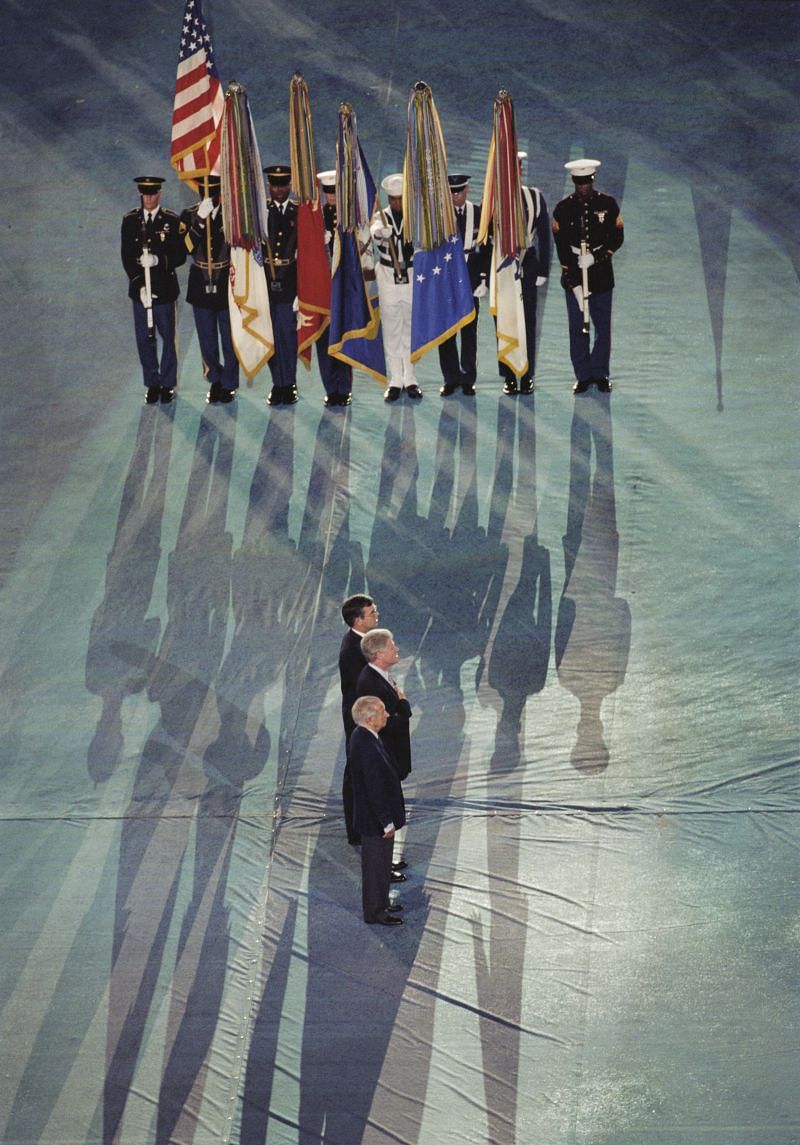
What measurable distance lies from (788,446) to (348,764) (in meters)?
4.68

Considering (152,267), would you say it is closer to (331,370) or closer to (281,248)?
(281,248)

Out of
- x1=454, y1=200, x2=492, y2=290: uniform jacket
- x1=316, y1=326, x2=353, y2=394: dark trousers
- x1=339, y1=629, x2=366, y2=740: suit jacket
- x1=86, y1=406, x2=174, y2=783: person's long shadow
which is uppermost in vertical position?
x1=454, y1=200, x2=492, y2=290: uniform jacket

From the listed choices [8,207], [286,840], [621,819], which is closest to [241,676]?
[286,840]

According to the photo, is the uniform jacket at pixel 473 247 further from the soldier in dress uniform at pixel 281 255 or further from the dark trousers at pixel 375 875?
the dark trousers at pixel 375 875

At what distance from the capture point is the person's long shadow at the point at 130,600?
423 inches

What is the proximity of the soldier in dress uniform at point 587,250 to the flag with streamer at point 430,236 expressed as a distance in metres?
0.69

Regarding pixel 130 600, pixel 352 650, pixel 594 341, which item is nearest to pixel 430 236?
pixel 594 341

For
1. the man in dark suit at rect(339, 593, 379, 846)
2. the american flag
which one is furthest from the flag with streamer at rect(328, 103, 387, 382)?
the man in dark suit at rect(339, 593, 379, 846)

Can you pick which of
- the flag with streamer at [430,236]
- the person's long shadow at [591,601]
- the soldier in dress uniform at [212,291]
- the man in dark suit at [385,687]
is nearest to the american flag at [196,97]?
the soldier in dress uniform at [212,291]

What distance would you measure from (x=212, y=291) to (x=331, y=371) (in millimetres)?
981

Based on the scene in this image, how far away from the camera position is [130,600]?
11617mm

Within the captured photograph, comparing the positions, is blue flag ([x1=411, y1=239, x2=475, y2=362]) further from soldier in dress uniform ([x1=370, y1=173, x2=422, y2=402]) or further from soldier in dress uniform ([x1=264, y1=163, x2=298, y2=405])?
soldier in dress uniform ([x1=264, y1=163, x2=298, y2=405])

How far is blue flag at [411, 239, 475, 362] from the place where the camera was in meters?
12.6

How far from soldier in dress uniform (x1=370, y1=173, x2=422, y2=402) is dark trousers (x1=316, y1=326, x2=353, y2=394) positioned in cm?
30
